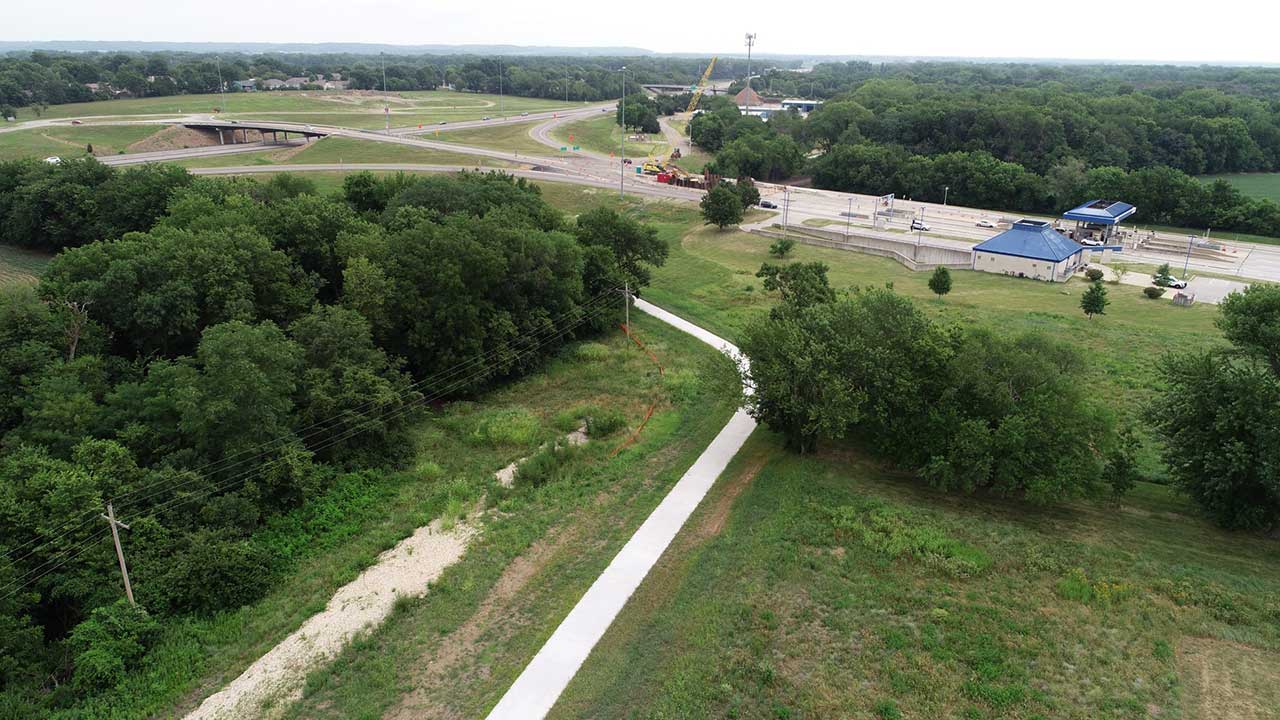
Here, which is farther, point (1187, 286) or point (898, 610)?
point (1187, 286)

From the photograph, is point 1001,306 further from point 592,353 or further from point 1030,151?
point 1030,151

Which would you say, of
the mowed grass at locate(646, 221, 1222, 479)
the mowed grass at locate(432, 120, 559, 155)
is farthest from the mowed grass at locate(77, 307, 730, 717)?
the mowed grass at locate(432, 120, 559, 155)

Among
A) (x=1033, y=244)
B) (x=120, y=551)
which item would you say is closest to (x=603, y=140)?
(x=1033, y=244)

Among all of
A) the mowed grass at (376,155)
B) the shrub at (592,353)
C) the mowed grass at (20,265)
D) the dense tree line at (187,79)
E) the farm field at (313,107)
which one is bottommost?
the shrub at (592,353)

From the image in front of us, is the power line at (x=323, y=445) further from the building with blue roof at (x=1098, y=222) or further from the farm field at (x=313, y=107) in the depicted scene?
the farm field at (x=313, y=107)

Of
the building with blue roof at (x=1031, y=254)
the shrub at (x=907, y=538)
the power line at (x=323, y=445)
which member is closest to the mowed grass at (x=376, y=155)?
the power line at (x=323, y=445)

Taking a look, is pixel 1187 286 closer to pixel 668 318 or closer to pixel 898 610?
pixel 668 318

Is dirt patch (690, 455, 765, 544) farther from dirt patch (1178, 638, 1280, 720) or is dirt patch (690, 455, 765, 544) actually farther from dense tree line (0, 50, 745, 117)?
dense tree line (0, 50, 745, 117)

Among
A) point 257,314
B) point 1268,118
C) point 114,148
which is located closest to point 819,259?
point 257,314
